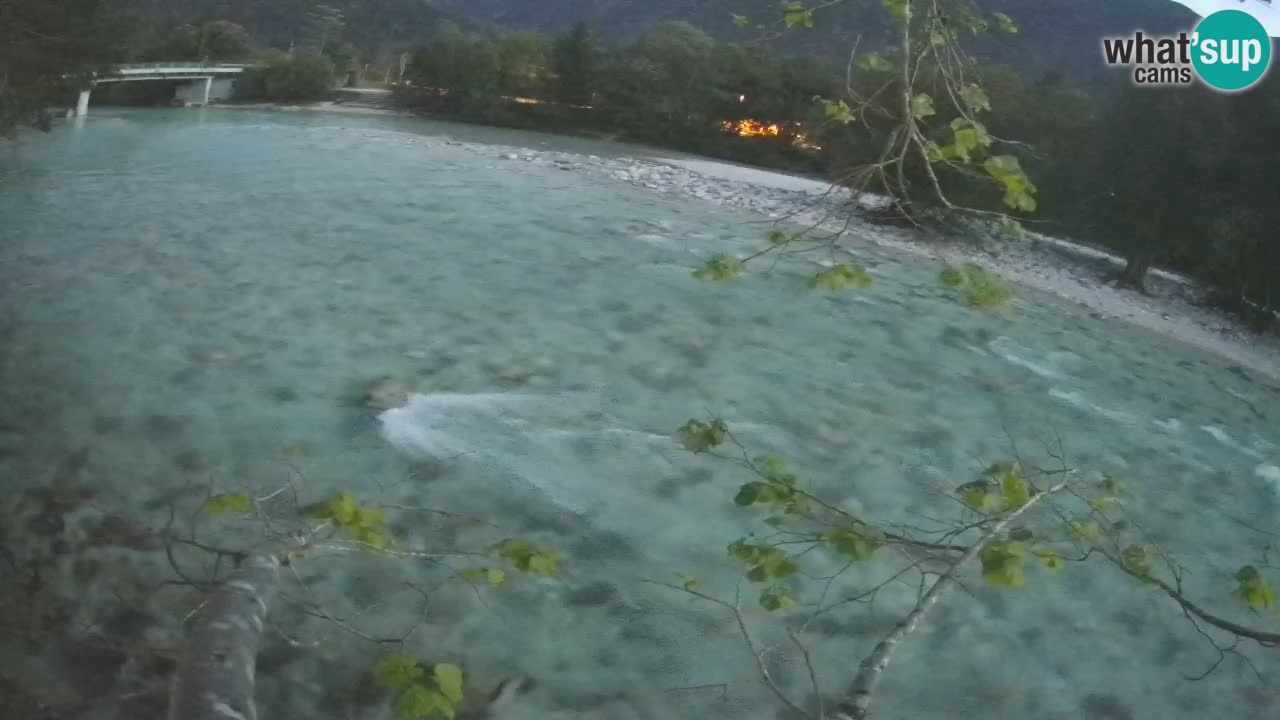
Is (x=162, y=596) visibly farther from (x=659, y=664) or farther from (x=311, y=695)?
(x=659, y=664)

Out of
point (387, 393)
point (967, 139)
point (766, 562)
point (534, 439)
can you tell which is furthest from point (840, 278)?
point (387, 393)

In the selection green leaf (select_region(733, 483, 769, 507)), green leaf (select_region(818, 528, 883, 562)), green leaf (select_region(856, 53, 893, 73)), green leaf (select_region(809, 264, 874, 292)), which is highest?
green leaf (select_region(856, 53, 893, 73))

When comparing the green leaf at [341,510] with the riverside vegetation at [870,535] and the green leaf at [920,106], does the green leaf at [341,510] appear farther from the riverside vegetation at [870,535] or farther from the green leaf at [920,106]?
the green leaf at [920,106]

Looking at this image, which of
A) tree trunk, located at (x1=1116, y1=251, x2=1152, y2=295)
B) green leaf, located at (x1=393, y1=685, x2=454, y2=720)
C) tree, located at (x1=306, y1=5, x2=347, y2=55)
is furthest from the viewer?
tree, located at (x1=306, y1=5, x2=347, y2=55)

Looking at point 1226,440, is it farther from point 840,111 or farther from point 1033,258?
point 840,111

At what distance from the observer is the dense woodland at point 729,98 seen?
7.99 meters

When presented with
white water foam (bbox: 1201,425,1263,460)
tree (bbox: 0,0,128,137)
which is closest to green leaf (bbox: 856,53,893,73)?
white water foam (bbox: 1201,425,1263,460)

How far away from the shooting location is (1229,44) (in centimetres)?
499

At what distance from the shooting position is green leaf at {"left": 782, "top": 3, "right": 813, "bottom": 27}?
1.78 m

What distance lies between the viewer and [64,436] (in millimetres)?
3688

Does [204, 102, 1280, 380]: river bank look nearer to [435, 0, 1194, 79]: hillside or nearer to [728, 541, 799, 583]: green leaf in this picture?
[435, 0, 1194, 79]: hillside

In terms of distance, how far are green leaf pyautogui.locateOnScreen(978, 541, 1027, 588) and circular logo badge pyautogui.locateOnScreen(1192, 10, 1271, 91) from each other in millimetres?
3629

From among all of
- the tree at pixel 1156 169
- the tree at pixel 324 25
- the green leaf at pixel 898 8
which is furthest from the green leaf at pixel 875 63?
the tree at pixel 324 25

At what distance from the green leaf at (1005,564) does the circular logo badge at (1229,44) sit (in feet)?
11.9
